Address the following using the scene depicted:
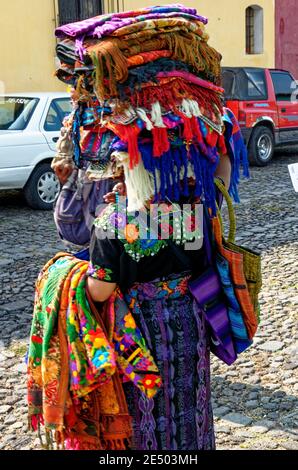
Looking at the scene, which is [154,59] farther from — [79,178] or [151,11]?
[79,178]

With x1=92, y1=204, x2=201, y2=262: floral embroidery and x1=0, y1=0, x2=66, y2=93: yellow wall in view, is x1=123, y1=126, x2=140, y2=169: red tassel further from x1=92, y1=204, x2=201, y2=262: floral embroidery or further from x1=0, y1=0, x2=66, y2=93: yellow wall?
x1=0, y1=0, x2=66, y2=93: yellow wall

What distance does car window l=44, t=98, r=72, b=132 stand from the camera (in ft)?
31.9

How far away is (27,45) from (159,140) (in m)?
14.1

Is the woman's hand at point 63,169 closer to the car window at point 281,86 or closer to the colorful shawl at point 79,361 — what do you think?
the colorful shawl at point 79,361

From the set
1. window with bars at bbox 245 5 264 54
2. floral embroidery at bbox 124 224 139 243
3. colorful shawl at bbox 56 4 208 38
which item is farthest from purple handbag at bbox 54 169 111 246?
window with bars at bbox 245 5 264 54

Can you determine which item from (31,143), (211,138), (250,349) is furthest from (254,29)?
(211,138)

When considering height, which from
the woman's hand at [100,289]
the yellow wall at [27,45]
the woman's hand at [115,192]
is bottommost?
the woman's hand at [100,289]

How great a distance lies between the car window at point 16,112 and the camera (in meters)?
9.58

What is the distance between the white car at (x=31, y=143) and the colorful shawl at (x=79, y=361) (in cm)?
688

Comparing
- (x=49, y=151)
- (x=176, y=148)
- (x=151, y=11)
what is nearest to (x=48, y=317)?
(x=176, y=148)

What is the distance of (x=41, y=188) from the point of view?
952cm

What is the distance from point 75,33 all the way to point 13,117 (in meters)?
7.65

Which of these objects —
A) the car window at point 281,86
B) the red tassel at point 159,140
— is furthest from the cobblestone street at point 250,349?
the car window at point 281,86
